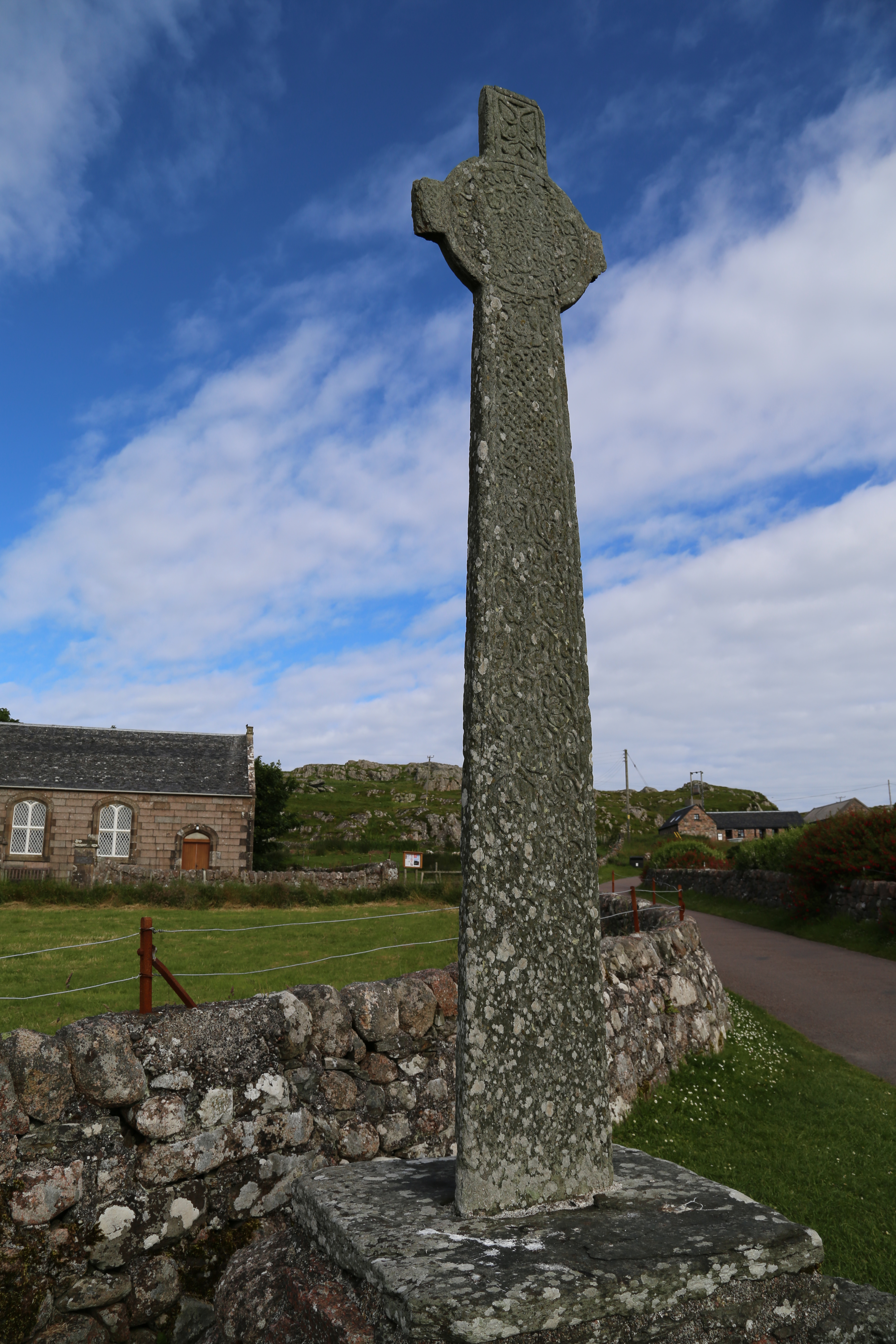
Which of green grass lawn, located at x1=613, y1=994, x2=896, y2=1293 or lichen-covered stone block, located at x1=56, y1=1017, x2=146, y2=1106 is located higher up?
lichen-covered stone block, located at x1=56, y1=1017, x2=146, y2=1106

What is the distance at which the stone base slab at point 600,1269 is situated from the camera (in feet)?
6.70

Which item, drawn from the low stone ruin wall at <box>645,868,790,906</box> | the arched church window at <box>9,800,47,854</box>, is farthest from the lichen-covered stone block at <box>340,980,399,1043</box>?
the arched church window at <box>9,800,47,854</box>

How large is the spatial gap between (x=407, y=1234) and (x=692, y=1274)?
0.80 meters

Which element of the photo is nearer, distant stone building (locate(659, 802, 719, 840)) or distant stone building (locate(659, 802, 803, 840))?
distant stone building (locate(659, 802, 719, 840))

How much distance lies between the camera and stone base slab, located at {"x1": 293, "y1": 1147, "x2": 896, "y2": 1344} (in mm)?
2043

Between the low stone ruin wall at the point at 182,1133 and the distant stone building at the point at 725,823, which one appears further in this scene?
the distant stone building at the point at 725,823

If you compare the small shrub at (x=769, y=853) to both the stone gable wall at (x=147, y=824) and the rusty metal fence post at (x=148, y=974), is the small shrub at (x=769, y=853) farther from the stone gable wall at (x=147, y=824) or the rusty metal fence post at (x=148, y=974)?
the rusty metal fence post at (x=148, y=974)

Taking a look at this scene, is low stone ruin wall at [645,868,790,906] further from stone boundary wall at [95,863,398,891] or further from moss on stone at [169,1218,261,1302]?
moss on stone at [169,1218,261,1302]

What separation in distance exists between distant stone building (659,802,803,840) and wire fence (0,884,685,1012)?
52985mm

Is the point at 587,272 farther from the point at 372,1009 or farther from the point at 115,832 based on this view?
the point at 115,832

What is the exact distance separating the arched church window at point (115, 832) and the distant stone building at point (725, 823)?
48.6 metres

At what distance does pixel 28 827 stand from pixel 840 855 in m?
32.2

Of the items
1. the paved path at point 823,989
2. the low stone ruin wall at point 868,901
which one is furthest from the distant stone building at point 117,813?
the low stone ruin wall at point 868,901

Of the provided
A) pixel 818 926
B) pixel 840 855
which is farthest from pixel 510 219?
pixel 818 926
